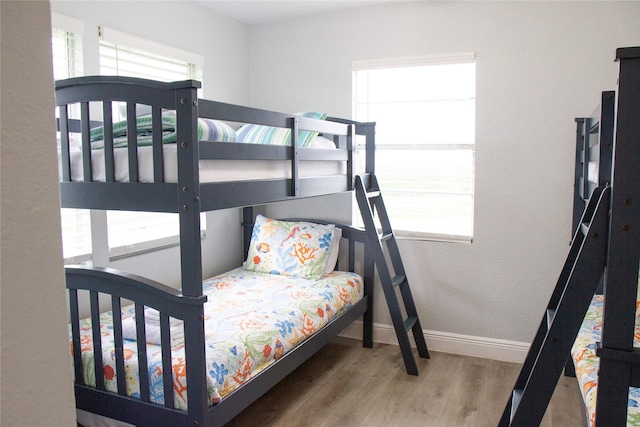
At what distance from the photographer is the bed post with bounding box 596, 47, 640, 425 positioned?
1365mm

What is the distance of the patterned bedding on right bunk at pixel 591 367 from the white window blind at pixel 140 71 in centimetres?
235

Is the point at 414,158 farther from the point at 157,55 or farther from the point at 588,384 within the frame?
the point at 588,384

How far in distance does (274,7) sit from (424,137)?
4.42 feet

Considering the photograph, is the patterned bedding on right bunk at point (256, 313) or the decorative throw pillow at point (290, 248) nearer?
the patterned bedding on right bunk at point (256, 313)

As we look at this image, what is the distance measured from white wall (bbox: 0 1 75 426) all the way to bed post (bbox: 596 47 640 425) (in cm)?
134

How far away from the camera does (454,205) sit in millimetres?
3572

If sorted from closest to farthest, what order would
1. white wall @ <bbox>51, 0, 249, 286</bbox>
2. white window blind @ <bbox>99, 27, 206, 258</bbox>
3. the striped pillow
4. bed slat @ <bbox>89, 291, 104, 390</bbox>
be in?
bed slat @ <bbox>89, 291, 104, 390</bbox>, the striped pillow, white wall @ <bbox>51, 0, 249, 286</bbox>, white window blind @ <bbox>99, 27, 206, 258</bbox>

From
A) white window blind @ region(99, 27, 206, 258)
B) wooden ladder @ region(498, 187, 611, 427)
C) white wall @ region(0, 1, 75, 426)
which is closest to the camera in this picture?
white wall @ region(0, 1, 75, 426)

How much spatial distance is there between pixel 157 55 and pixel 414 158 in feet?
5.88

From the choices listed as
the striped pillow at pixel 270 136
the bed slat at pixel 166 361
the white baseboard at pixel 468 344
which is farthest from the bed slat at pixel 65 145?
the white baseboard at pixel 468 344

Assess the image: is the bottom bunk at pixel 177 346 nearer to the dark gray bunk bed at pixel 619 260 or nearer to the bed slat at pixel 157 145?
the bed slat at pixel 157 145

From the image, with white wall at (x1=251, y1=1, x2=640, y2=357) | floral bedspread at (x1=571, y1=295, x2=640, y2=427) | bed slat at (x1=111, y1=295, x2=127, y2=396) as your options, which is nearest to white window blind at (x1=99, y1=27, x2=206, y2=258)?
bed slat at (x1=111, y1=295, x2=127, y2=396)

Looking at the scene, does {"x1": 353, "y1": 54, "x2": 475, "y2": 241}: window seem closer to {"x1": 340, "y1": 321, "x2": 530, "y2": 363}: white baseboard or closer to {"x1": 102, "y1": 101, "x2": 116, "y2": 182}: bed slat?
{"x1": 340, "y1": 321, "x2": 530, "y2": 363}: white baseboard

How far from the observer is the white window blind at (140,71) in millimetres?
2909
